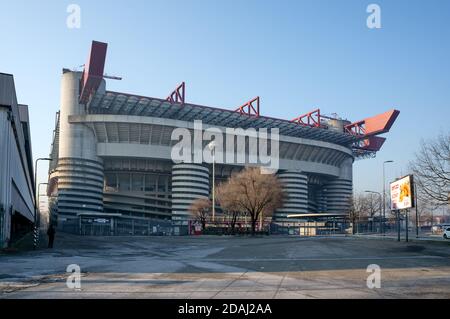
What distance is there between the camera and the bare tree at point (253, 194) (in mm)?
64875

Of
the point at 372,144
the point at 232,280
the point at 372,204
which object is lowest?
the point at 232,280

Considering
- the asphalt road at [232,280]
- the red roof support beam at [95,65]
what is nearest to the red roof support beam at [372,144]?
the red roof support beam at [95,65]

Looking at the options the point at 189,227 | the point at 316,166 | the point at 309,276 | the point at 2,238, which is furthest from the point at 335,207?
the point at 309,276

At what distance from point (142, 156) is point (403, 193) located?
68244 mm

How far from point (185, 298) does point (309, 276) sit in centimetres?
628

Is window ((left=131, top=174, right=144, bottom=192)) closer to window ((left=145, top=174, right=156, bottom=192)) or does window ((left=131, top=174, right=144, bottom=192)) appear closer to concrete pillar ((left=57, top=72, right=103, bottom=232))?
window ((left=145, top=174, right=156, bottom=192))

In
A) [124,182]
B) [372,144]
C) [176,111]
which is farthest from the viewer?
[372,144]

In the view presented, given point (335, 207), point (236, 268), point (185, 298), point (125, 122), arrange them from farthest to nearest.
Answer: point (335, 207) → point (125, 122) → point (236, 268) → point (185, 298)

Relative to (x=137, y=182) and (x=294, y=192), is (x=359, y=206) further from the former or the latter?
(x=137, y=182)

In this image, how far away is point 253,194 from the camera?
6550cm

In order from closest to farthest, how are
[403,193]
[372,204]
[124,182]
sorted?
[403,193]
[372,204]
[124,182]

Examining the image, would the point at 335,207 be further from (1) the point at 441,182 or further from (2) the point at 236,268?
(2) the point at 236,268

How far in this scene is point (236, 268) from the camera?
18828mm

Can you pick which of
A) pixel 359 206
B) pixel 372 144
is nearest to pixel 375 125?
pixel 372 144
